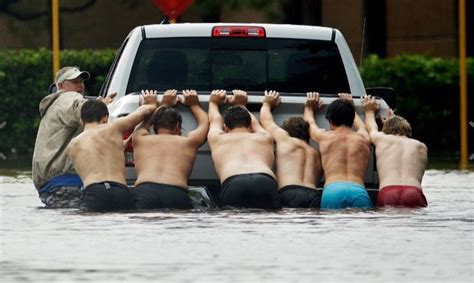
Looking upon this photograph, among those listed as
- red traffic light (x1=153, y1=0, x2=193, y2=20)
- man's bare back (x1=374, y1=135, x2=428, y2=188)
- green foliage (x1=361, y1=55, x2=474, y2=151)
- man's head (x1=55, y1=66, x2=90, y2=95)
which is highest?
red traffic light (x1=153, y1=0, x2=193, y2=20)

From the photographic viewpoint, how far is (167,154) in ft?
51.1

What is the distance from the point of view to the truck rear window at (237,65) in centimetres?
1612

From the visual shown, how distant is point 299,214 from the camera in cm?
1551

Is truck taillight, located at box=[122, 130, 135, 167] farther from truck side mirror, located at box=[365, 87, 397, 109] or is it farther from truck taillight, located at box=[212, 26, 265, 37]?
truck side mirror, located at box=[365, 87, 397, 109]

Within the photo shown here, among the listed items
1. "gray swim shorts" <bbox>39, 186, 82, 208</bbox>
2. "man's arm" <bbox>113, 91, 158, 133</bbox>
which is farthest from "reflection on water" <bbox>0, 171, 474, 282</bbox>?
"man's arm" <bbox>113, 91, 158, 133</bbox>

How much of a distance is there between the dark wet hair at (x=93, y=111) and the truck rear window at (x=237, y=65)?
0.30 metres

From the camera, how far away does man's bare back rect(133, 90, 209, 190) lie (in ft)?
50.4

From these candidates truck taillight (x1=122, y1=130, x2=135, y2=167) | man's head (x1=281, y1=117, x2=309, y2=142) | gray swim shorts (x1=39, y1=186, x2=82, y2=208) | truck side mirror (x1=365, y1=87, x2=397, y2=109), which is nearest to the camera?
man's head (x1=281, y1=117, x2=309, y2=142)

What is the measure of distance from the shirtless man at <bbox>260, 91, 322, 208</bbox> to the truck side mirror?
3.20ft

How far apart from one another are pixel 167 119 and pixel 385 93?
7.99 feet

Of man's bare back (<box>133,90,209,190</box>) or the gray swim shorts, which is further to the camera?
the gray swim shorts

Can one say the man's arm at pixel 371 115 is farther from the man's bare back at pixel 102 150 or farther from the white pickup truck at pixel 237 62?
the man's bare back at pixel 102 150

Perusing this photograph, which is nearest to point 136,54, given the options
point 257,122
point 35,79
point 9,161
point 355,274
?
point 257,122

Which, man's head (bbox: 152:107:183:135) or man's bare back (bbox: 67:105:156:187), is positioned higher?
man's head (bbox: 152:107:183:135)
